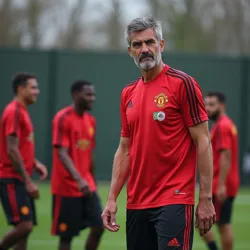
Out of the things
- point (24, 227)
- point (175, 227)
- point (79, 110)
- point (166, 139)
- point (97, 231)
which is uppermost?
point (79, 110)

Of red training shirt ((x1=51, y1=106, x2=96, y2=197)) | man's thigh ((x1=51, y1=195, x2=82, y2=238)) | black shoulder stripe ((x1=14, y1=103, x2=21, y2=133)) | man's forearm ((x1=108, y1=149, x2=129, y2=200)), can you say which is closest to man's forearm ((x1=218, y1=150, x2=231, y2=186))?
red training shirt ((x1=51, y1=106, x2=96, y2=197))

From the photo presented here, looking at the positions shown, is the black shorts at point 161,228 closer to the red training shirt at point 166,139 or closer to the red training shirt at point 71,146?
the red training shirt at point 166,139

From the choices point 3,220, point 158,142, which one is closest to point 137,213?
point 158,142

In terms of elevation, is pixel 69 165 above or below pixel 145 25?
below

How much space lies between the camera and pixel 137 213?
19.8 ft

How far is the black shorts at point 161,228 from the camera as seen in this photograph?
227 inches

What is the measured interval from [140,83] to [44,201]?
484 inches

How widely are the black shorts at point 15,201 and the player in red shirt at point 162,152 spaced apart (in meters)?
3.21

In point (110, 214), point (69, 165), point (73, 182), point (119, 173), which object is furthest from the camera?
point (73, 182)

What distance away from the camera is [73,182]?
31.9 ft

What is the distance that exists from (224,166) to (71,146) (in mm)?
2153

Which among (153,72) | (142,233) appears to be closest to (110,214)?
(142,233)

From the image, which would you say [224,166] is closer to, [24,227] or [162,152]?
[24,227]

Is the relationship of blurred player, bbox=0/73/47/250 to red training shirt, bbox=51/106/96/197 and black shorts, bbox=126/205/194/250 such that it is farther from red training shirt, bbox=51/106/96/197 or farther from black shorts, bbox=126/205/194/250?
black shorts, bbox=126/205/194/250
